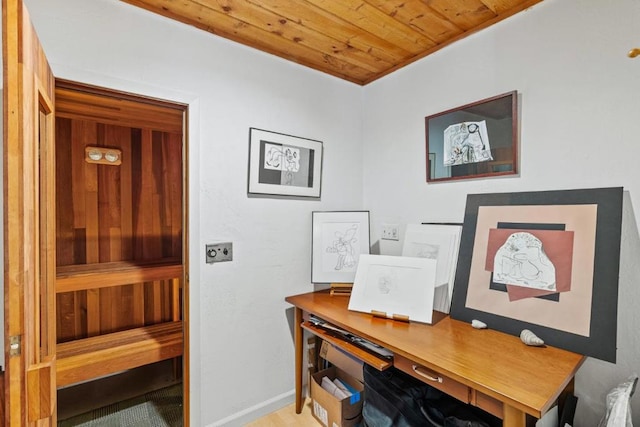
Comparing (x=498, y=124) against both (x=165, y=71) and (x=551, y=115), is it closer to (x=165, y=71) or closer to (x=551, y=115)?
(x=551, y=115)

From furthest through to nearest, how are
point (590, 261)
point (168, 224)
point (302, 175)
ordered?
point (168, 224), point (302, 175), point (590, 261)

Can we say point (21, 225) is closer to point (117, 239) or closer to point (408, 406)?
point (408, 406)

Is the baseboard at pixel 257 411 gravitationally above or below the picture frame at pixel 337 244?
below

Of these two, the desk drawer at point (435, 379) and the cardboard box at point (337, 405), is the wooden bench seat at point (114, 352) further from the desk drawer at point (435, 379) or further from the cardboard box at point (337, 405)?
the desk drawer at point (435, 379)

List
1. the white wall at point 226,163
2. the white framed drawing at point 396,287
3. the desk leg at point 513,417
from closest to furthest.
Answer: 1. the desk leg at point 513,417
2. the white wall at point 226,163
3. the white framed drawing at point 396,287

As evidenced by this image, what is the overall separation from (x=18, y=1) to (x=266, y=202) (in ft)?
4.29

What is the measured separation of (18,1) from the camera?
2.64 feet

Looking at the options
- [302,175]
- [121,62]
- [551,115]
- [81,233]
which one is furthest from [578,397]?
[81,233]

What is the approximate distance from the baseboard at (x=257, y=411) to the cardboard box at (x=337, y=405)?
211mm

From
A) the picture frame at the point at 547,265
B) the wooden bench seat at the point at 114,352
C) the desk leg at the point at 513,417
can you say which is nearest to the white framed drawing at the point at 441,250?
the picture frame at the point at 547,265

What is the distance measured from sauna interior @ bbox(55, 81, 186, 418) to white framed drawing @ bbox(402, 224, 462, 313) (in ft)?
5.11

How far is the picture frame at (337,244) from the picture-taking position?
2.04 meters

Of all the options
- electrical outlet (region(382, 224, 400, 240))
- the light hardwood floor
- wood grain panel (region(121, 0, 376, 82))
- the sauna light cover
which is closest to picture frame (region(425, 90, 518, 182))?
electrical outlet (region(382, 224, 400, 240))

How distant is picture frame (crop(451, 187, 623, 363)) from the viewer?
1.17 metres
